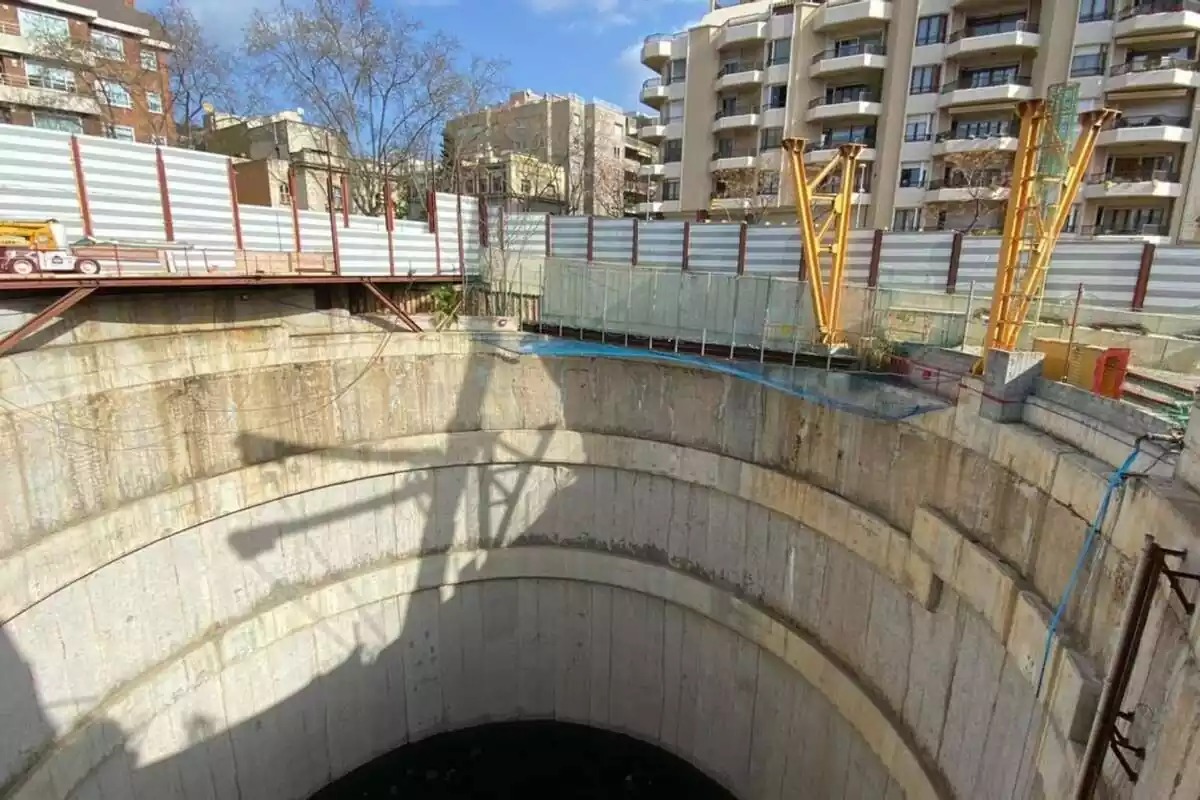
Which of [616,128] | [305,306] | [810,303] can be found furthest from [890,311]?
[616,128]

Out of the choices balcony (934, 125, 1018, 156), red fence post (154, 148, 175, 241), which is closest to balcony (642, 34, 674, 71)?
balcony (934, 125, 1018, 156)

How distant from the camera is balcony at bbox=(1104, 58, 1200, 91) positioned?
26214mm

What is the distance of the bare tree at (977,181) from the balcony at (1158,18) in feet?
20.6

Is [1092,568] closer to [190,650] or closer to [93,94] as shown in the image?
[190,650]

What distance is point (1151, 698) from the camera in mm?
5145

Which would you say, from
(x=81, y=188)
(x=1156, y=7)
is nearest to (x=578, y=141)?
(x=1156, y=7)

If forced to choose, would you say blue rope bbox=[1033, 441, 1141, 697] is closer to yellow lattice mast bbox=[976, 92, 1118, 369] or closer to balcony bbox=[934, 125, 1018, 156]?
yellow lattice mast bbox=[976, 92, 1118, 369]

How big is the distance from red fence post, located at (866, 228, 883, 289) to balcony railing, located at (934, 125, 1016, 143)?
783 inches

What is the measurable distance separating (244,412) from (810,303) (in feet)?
39.0

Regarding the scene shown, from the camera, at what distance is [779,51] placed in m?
33.5

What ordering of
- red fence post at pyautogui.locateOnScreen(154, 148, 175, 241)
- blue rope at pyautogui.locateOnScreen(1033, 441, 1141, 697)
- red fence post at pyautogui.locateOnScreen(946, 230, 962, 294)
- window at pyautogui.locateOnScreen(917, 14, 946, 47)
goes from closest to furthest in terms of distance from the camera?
blue rope at pyautogui.locateOnScreen(1033, 441, 1141, 697), red fence post at pyautogui.locateOnScreen(154, 148, 175, 241), red fence post at pyautogui.locateOnScreen(946, 230, 962, 294), window at pyautogui.locateOnScreen(917, 14, 946, 47)

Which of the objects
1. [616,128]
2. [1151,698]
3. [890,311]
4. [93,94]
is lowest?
[1151,698]

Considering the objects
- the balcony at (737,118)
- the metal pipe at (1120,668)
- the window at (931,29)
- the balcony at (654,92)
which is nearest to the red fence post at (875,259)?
the metal pipe at (1120,668)

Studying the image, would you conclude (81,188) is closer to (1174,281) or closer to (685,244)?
(685,244)
